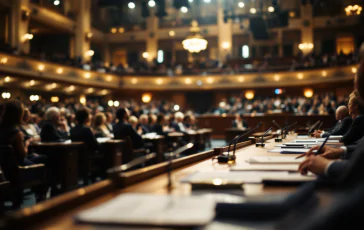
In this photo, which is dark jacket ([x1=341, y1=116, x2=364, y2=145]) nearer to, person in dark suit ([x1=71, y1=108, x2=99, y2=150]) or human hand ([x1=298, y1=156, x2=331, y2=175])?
human hand ([x1=298, y1=156, x2=331, y2=175])

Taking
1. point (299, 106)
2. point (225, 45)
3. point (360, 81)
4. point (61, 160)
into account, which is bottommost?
point (61, 160)

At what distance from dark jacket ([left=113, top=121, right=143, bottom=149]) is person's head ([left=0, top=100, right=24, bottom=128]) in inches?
105

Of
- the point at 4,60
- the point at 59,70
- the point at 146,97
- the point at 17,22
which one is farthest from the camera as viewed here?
the point at 146,97

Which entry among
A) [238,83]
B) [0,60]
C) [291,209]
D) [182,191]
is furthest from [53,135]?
[238,83]

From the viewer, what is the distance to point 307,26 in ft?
77.4

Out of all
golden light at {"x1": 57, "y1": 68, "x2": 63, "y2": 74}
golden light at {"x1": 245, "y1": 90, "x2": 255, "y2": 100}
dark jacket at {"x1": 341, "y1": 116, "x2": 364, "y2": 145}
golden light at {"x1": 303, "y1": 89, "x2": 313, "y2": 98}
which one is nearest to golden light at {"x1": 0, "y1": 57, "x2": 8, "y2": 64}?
golden light at {"x1": 57, "y1": 68, "x2": 63, "y2": 74}

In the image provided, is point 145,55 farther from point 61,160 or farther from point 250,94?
point 61,160

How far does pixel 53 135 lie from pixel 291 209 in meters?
4.98

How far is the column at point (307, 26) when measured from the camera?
23.5 meters

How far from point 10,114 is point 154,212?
3062mm

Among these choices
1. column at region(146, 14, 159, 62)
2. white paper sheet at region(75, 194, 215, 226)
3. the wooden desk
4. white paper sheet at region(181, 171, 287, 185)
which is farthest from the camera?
column at region(146, 14, 159, 62)

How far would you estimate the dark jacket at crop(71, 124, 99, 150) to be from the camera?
562 cm

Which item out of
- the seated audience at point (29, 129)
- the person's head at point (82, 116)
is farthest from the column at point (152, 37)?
the person's head at point (82, 116)

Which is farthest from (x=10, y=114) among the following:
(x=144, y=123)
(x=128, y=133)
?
(x=144, y=123)
